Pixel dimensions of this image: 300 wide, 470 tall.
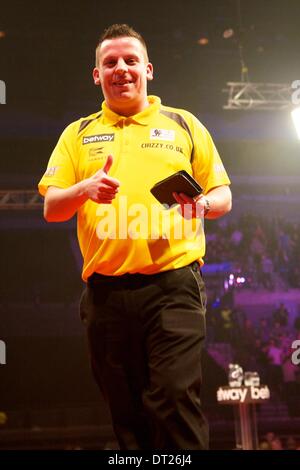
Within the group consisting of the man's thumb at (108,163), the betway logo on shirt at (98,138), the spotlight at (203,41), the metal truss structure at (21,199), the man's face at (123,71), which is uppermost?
the spotlight at (203,41)

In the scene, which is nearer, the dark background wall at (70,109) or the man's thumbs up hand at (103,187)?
the man's thumbs up hand at (103,187)

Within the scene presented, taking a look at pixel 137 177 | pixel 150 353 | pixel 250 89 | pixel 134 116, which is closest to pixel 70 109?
pixel 250 89

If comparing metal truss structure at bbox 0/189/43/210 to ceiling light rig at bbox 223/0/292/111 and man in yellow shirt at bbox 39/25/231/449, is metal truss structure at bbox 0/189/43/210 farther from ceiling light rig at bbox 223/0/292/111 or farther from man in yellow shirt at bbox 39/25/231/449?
man in yellow shirt at bbox 39/25/231/449

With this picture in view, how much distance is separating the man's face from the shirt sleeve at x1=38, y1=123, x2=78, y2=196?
0.63ft

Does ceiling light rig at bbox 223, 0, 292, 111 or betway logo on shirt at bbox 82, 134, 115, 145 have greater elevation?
ceiling light rig at bbox 223, 0, 292, 111

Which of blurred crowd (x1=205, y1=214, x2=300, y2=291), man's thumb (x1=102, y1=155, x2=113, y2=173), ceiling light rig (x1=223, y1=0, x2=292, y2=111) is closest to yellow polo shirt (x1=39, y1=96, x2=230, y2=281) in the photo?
man's thumb (x1=102, y1=155, x2=113, y2=173)

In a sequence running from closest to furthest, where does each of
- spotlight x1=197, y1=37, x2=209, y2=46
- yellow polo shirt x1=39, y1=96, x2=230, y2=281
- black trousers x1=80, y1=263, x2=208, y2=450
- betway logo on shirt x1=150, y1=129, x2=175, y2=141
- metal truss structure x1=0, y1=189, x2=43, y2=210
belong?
1. black trousers x1=80, y1=263, x2=208, y2=450
2. yellow polo shirt x1=39, y1=96, x2=230, y2=281
3. betway logo on shirt x1=150, y1=129, x2=175, y2=141
4. spotlight x1=197, y1=37, x2=209, y2=46
5. metal truss structure x1=0, y1=189, x2=43, y2=210

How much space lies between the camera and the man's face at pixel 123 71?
1.77 meters

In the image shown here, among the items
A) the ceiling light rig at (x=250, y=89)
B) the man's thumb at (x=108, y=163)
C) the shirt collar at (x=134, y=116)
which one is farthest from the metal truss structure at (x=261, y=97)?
the man's thumb at (x=108, y=163)

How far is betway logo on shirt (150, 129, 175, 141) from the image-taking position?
1.74m

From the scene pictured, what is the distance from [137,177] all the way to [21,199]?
9.19m

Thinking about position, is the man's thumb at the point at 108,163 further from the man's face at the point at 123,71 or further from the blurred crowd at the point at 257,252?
the blurred crowd at the point at 257,252

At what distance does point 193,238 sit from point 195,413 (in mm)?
509
